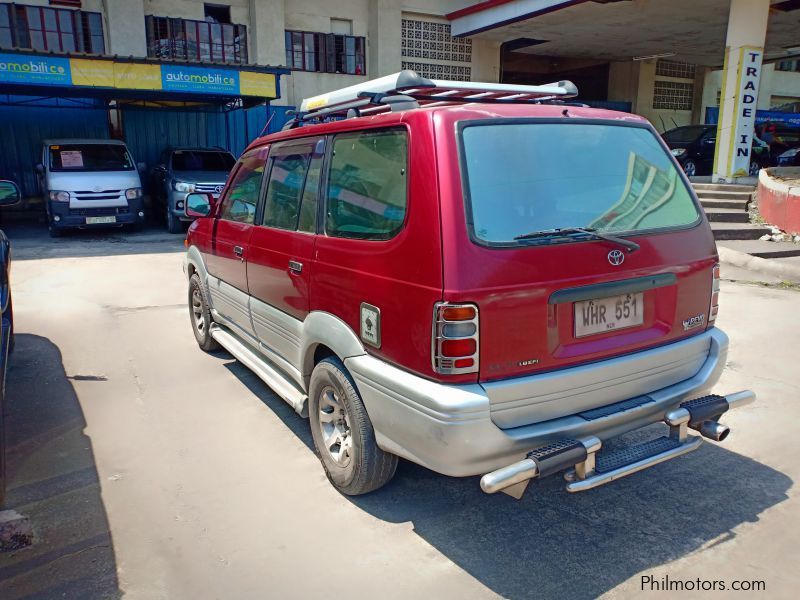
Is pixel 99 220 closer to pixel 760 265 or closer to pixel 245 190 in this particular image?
pixel 245 190

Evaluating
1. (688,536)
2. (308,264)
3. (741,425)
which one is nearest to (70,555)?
(308,264)

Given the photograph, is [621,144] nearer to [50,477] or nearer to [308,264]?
[308,264]

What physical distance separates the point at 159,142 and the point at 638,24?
13.8 m

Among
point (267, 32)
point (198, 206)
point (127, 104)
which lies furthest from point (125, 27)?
point (198, 206)

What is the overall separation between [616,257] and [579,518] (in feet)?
4.22

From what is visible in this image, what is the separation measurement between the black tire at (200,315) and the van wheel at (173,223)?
8.31 metres

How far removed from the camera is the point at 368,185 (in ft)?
9.93

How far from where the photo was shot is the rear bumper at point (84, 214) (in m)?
Answer: 12.1

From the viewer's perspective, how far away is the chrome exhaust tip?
9.75 ft

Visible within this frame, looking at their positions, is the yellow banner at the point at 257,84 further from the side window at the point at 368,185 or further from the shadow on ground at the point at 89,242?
the side window at the point at 368,185

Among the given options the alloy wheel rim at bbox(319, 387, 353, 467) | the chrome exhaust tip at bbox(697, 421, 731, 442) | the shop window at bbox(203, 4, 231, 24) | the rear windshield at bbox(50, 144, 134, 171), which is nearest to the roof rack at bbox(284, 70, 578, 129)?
the alloy wheel rim at bbox(319, 387, 353, 467)

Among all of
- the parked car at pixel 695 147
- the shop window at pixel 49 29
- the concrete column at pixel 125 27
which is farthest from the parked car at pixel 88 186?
the parked car at pixel 695 147

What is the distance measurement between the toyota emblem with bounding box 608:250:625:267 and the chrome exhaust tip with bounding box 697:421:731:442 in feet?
3.09

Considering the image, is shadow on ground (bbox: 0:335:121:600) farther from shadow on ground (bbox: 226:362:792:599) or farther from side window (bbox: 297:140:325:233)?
side window (bbox: 297:140:325:233)
